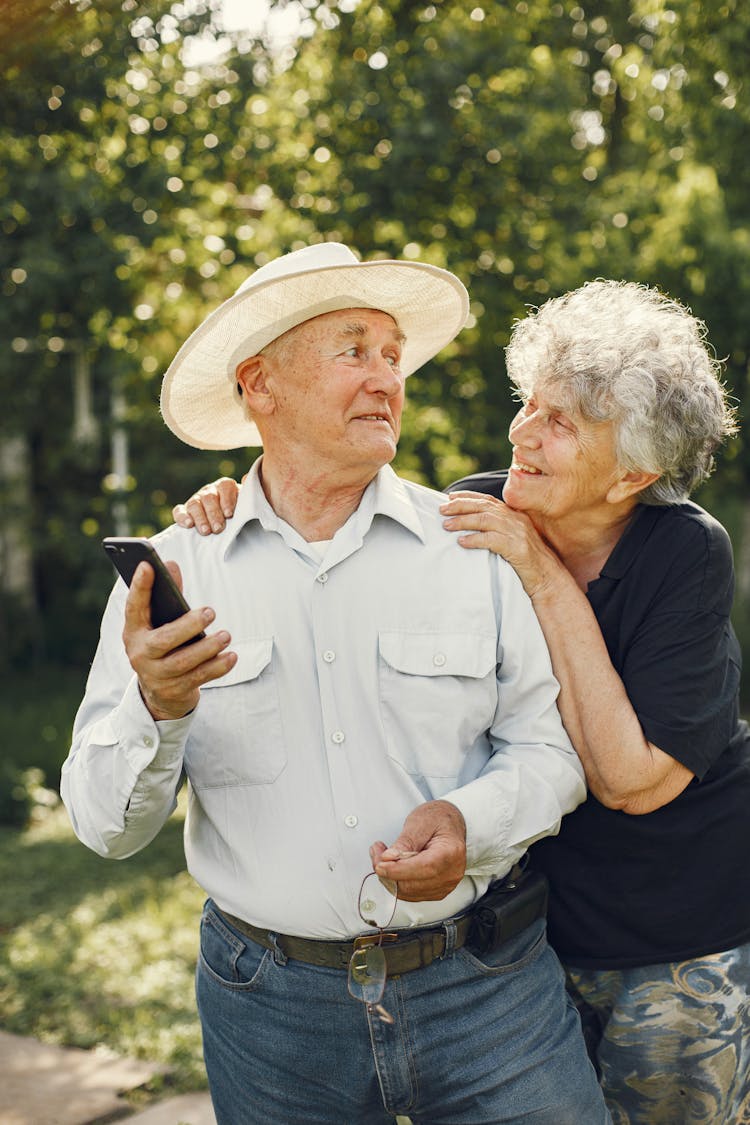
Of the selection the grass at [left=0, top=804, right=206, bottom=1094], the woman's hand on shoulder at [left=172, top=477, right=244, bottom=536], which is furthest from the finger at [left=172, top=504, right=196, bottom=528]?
the grass at [left=0, top=804, right=206, bottom=1094]

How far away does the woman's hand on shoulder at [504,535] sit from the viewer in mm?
2375

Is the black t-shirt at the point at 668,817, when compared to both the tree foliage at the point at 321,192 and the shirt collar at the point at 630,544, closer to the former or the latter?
the shirt collar at the point at 630,544

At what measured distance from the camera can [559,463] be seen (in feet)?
7.96

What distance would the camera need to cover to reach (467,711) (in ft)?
7.51

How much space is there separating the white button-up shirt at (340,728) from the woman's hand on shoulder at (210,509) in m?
0.10

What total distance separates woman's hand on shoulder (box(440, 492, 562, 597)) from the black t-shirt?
0.47 ft

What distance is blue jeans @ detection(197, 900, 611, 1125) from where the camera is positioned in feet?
7.18

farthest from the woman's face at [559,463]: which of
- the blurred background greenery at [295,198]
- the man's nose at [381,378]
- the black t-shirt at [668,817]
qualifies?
the blurred background greenery at [295,198]

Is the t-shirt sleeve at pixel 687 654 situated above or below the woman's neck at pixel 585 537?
below

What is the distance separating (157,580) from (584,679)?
2.73 feet

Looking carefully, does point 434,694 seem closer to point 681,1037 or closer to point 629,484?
point 629,484

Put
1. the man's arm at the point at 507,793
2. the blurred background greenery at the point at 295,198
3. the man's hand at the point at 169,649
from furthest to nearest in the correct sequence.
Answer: the blurred background greenery at the point at 295,198
the man's arm at the point at 507,793
the man's hand at the point at 169,649

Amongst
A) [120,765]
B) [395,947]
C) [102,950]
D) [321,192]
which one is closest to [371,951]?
[395,947]

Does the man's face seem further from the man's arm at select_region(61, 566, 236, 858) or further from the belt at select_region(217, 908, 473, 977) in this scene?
the belt at select_region(217, 908, 473, 977)
